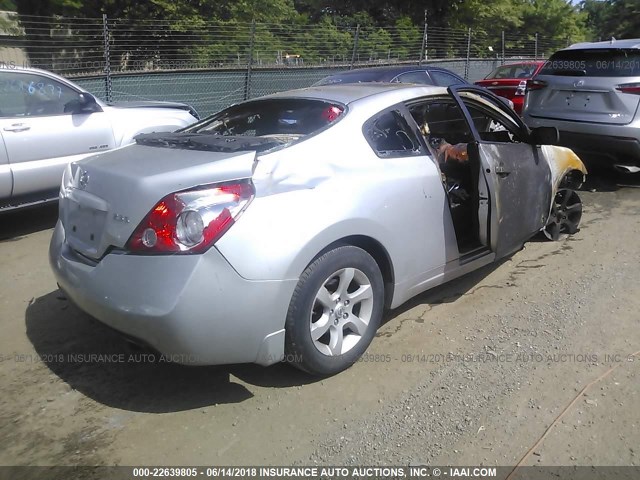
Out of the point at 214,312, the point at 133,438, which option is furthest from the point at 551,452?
the point at 133,438

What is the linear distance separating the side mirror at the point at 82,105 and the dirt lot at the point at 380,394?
2.64 metres

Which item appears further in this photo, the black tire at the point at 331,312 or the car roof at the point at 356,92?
the car roof at the point at 356,92

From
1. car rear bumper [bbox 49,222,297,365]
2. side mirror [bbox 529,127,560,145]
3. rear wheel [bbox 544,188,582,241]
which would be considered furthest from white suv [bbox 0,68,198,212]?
rear wheel [bbox 544,188,582,241]

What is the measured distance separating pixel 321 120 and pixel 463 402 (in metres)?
1.84

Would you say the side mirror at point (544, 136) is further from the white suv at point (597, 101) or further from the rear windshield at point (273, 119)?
the white suv at point (597, 101)

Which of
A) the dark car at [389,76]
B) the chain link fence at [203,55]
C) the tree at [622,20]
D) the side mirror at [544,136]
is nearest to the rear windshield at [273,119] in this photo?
the side mirror at [544,136]

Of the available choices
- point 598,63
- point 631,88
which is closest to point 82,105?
point 598,63

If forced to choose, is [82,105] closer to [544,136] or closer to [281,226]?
[281,226]

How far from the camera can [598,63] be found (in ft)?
24.0

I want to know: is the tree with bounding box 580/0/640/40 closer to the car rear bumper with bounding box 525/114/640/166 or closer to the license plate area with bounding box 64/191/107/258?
the car rear bumper with bounding box 525/114/640/166

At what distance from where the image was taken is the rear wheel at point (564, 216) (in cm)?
559

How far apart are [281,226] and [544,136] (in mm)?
2674

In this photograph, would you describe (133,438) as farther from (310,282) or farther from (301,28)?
(301,28)

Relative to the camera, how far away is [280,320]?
2986mm
